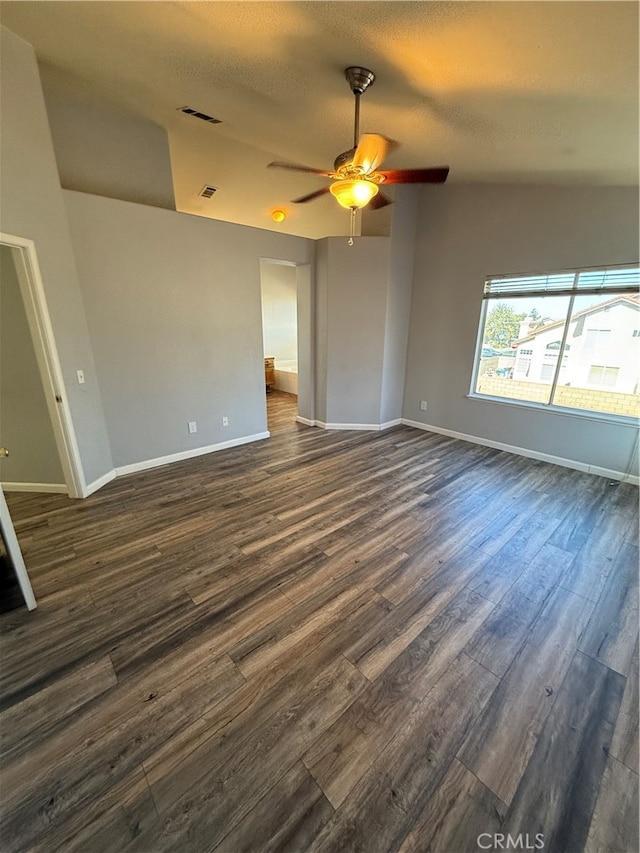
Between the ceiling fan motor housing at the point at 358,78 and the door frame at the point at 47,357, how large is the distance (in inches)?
101

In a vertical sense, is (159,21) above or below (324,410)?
above

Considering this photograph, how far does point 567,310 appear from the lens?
3.64 metres

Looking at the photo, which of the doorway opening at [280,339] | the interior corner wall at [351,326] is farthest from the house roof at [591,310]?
the doorway opening at [280,339]

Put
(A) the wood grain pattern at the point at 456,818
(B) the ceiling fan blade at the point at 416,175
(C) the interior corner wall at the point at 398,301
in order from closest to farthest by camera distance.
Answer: (A) the wood grain pattern at the point at 456,818 < (B) the ceiling fan blade at the point at 416,175 < (C) the interior corner wall at the point at 398,301

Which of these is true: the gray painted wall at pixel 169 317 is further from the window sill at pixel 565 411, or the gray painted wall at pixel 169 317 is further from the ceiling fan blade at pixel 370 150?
the window sill at pixel 565 411

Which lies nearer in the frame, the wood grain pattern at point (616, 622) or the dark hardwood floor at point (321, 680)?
the dark hardwood floor at point (321, 680)

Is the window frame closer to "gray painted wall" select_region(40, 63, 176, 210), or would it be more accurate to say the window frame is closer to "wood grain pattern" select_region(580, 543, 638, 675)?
"wood grain pattern" select_region(580, 543, 638, 675)

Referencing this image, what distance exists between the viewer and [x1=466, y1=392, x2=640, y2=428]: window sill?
3.43m

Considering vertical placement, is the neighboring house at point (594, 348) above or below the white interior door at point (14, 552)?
above

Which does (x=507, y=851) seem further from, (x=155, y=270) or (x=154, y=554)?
(x=155, y=270)

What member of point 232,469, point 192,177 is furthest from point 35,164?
point 232,469

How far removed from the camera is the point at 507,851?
3.43ft

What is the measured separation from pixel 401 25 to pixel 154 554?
136 inches

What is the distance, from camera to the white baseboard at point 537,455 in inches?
138
